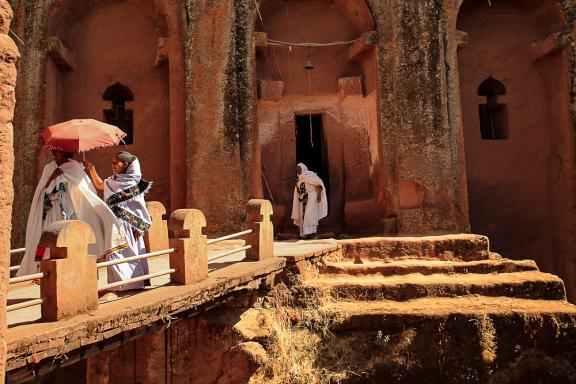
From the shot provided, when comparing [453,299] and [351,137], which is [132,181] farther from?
[351,137]

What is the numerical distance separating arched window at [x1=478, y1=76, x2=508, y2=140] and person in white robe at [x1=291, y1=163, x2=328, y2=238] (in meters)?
4.68

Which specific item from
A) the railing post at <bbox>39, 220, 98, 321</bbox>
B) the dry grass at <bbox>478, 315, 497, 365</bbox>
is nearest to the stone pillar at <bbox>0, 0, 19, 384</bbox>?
the railing post at <bbox>39, 220, 98, 321</bbox>

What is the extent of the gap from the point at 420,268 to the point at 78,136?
5.25 meters

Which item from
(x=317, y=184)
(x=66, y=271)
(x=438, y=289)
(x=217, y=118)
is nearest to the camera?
(x=66, y=271)

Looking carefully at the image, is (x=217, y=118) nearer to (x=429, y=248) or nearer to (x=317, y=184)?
(x=317, y=184)

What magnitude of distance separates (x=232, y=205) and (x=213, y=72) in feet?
8.94

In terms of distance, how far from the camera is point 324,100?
12.3 m

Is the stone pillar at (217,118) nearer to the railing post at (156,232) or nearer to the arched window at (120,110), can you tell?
the arched window at (120,110)

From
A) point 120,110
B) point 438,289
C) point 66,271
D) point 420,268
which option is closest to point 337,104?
point 120,110

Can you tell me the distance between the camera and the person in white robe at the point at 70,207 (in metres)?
→ 5.31

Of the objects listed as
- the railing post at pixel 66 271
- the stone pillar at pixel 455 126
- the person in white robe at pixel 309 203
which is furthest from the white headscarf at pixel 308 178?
the railing post at pixel 66 271

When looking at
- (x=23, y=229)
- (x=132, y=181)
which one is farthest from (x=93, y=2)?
(x=132, y=181)

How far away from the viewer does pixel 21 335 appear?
11.5ft

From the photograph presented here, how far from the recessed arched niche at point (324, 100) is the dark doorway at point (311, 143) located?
16cm
